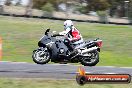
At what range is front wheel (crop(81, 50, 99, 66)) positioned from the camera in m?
8.90

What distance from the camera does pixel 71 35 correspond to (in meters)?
8.73

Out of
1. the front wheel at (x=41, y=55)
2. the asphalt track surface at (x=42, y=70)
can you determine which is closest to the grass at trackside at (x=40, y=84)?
the asphalt track surface at (x=42, y=70)

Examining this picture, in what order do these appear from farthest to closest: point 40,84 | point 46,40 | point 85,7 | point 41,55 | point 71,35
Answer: point 85,7 → point 40,84 → point 41,55 → point 46,40 → point 71,35

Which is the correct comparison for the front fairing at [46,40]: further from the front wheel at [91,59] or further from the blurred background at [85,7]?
the blurred background at [85,7]

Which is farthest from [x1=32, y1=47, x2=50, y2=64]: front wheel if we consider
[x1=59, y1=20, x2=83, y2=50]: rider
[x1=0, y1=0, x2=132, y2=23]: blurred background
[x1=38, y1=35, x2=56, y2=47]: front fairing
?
[x1=0, y1=0, x2=132, y2=23]: blurred background

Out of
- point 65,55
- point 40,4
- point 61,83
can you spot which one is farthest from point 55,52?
point 40,4

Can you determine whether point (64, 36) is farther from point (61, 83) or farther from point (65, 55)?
point (61, 83)

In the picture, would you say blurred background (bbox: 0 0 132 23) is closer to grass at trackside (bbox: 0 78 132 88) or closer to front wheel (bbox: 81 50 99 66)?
grass at trackside (bbox: 0 78 132 88)

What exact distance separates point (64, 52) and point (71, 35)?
0.41 meters

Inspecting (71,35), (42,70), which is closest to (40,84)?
(42,70)

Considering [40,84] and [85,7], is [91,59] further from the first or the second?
[85,7]

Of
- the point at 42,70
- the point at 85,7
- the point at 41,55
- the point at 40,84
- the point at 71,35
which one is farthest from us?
the point at 85,7

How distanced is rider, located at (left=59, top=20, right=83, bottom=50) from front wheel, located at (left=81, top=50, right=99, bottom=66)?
46 centimetres

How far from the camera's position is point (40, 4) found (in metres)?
70.5
